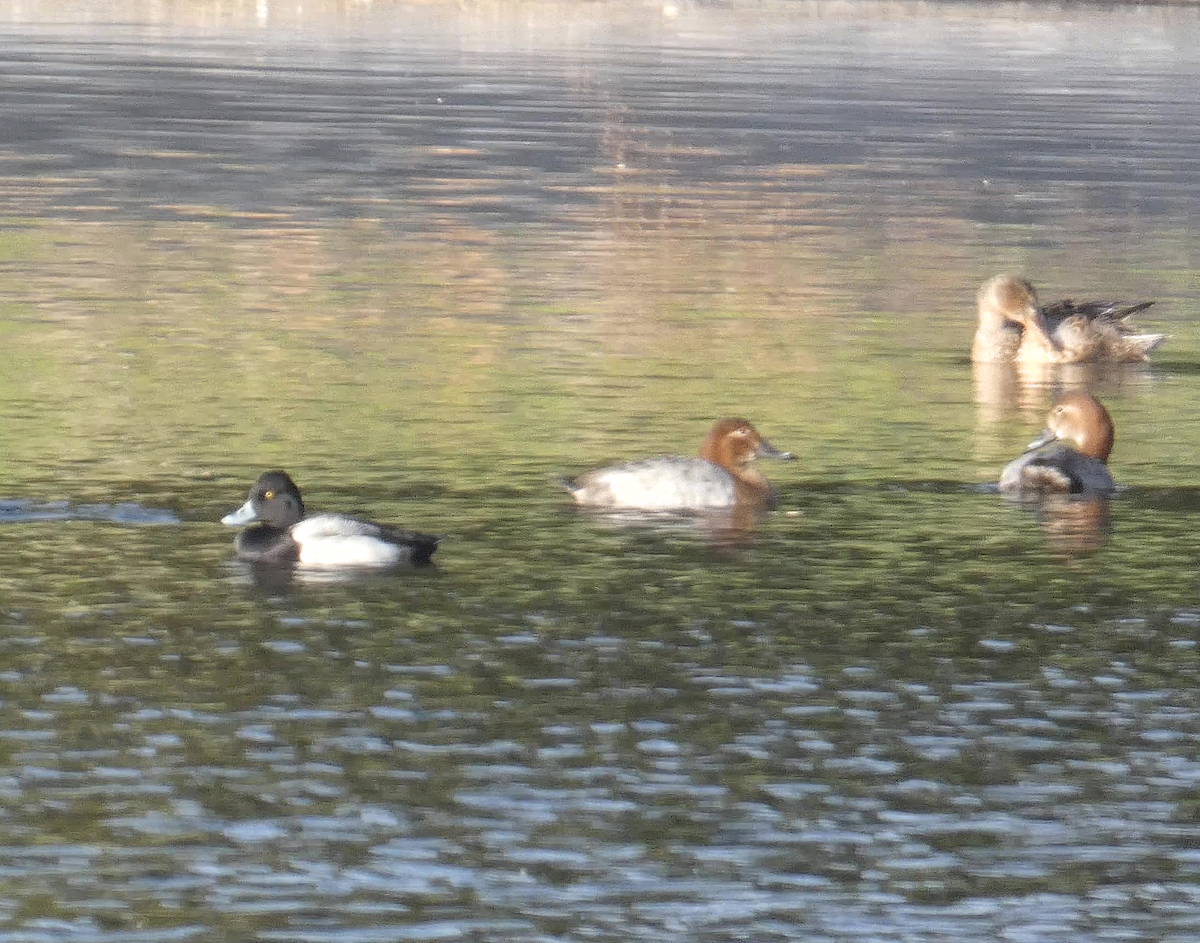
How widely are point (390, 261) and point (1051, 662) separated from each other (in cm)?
1809

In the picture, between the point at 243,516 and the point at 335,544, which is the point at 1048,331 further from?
the point at 335,544

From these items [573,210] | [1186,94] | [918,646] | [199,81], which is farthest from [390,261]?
[1186,94]

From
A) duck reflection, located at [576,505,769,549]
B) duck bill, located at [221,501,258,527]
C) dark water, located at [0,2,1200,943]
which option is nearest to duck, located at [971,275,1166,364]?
dark water, located at [0,2,1200,943]

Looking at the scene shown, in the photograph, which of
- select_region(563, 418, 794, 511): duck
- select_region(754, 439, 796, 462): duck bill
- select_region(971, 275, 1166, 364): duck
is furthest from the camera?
select_region(971, 275, 1166, 364): duck

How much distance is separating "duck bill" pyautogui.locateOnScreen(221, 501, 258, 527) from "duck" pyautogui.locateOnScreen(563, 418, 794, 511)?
7.20 feet

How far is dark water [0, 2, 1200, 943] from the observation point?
9445 mm

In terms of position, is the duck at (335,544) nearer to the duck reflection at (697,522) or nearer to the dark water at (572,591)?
the dark water at (572,591)

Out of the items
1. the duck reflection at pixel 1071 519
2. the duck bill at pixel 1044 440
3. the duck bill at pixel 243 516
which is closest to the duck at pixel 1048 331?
the duck bill at pixel 1044 440

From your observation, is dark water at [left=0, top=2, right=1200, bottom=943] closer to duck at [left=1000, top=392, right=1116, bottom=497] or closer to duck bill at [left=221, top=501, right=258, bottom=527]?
duck bill at [left=221, top=501, right=258, bottom=527]

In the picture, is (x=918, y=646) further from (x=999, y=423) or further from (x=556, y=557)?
(x=999, y=423)

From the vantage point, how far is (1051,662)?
1259 cm

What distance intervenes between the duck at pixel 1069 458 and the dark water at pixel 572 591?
309 mm

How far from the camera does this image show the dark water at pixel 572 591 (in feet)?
31.0

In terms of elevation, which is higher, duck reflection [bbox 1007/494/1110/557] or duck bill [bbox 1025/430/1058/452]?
duck bill [bbox 1025/430/1058/452]
